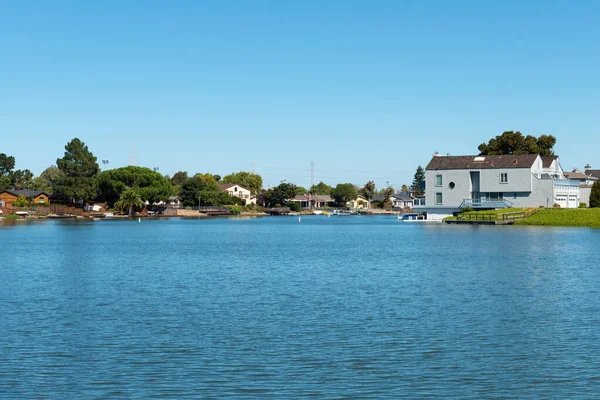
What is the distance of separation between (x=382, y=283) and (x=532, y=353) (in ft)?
52.6

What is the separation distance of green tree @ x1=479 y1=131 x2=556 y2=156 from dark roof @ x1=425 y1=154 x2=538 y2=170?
1689 cm

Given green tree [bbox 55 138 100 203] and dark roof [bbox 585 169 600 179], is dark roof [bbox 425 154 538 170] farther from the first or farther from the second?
green tree [bbox 55 138 100 203]

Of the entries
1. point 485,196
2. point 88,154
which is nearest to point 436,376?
point 485,196

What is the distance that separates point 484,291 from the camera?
32.4m

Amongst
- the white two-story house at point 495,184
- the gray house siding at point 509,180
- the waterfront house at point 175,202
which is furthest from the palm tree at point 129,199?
the gray house siding at point 509,180

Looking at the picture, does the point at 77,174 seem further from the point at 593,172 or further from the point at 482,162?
the point at 593,172

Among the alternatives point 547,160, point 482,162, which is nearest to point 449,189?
point 482,162

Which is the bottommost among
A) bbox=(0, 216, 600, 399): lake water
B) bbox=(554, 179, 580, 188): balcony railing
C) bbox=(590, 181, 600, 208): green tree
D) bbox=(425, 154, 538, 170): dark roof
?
bbox=(0, 216, 600, 399): lake water

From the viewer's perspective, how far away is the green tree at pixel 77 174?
158750mm

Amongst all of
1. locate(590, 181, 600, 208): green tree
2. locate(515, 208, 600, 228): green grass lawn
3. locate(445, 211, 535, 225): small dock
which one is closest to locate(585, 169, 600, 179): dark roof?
locate(590, 181, 600, 208): green tree

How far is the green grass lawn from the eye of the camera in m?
94.2

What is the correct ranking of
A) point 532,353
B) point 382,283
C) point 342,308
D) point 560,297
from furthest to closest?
point 382,283 → point 560,297 → point 342,308 → point 532,353

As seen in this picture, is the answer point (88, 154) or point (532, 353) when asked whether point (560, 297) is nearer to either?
point (532, 353)

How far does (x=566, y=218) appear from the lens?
314 feet
